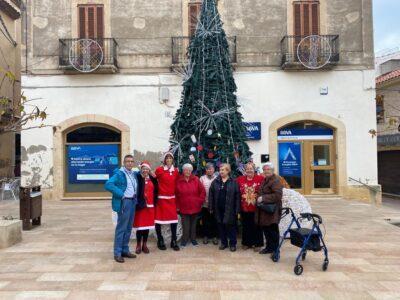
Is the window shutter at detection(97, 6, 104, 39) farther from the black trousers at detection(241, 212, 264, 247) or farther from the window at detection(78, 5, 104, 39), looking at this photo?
the black trousers at detection(241, 212, 264, 247)

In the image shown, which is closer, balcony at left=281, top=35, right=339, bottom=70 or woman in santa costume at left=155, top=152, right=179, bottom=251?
woman in santa costume at left=155, top=152, right=179, bottom=251

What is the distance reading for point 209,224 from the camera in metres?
8.40

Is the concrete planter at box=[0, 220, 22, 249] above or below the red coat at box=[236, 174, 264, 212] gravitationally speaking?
below

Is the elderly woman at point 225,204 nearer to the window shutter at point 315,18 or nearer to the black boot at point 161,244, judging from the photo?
the black boot at point 161,244

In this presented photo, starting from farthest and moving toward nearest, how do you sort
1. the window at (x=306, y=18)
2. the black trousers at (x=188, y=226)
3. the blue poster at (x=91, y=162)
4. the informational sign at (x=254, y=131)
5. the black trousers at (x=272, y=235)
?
1. the blue poster at (x=91, y=162)
2. the window at (x=306, y=18)
3. the informational sign at (x=254, y=131)
4. the black trousers at (x=188, y=226)
5. the black trousers at (x=272, y=235)

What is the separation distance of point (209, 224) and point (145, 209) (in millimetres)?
1549

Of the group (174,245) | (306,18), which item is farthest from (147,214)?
(306,18)

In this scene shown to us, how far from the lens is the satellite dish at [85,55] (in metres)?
15.3

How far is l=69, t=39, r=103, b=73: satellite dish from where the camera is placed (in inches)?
602

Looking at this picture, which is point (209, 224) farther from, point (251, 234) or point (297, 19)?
point (297, 19)

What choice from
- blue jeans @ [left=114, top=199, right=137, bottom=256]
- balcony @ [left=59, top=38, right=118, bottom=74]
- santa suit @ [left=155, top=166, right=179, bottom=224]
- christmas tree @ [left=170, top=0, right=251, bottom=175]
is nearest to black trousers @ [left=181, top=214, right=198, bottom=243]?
santa suit @ [left=155, top=166, right=179, bottom=224]

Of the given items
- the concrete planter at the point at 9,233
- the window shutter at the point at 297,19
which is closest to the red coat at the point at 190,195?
the concrete planter at the point at 9,233

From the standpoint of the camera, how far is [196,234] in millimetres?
8680

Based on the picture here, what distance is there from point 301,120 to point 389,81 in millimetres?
9179
